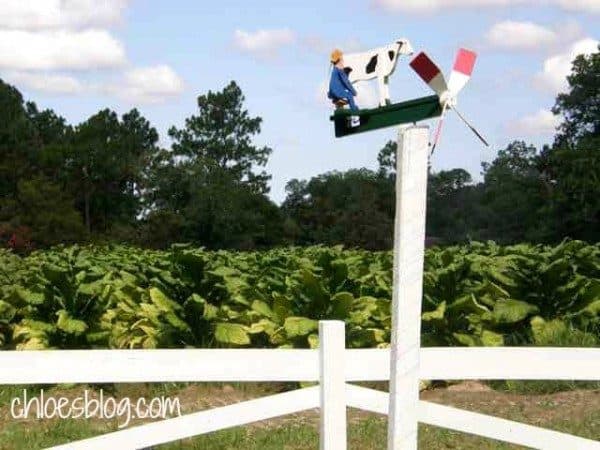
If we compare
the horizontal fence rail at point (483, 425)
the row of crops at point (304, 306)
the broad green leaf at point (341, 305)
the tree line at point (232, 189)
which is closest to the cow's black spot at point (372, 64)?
the horizontal fence rail at point (483, 425)

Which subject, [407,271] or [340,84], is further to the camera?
[340,84]

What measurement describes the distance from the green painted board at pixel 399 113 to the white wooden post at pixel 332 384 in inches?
36.4

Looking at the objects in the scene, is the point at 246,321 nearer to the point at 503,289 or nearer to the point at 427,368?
the point at 503,289

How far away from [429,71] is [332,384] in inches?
54.9

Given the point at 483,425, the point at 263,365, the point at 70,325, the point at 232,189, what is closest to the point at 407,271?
the point at 483,425

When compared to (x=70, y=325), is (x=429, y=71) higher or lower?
higher

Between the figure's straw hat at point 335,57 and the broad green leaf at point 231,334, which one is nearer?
the figure's straw hat at point 335,57

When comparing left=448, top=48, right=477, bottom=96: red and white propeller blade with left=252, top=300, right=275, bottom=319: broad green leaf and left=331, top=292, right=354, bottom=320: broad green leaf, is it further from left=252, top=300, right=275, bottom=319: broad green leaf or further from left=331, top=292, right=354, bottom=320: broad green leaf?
left=252, top=300, right=275, bottom=319: broad green leaf

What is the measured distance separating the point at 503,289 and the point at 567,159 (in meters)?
38.3

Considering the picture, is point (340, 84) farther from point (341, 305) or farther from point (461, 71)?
point (341, 305)

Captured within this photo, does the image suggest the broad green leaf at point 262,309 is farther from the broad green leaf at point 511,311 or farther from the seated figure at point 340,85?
the seated figure at point 340,85

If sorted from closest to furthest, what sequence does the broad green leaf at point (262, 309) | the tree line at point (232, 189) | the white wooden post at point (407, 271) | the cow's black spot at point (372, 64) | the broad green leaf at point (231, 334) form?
the white wooden post at point (407, 271) → the cow's black spot at point (372, 64) → the broad green leaf at point (231, 334) → the broad green leaf at point (262, 309) → the tree line at point (232, 189)

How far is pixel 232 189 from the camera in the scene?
2338 inches

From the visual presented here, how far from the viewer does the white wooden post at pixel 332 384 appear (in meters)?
4.38
